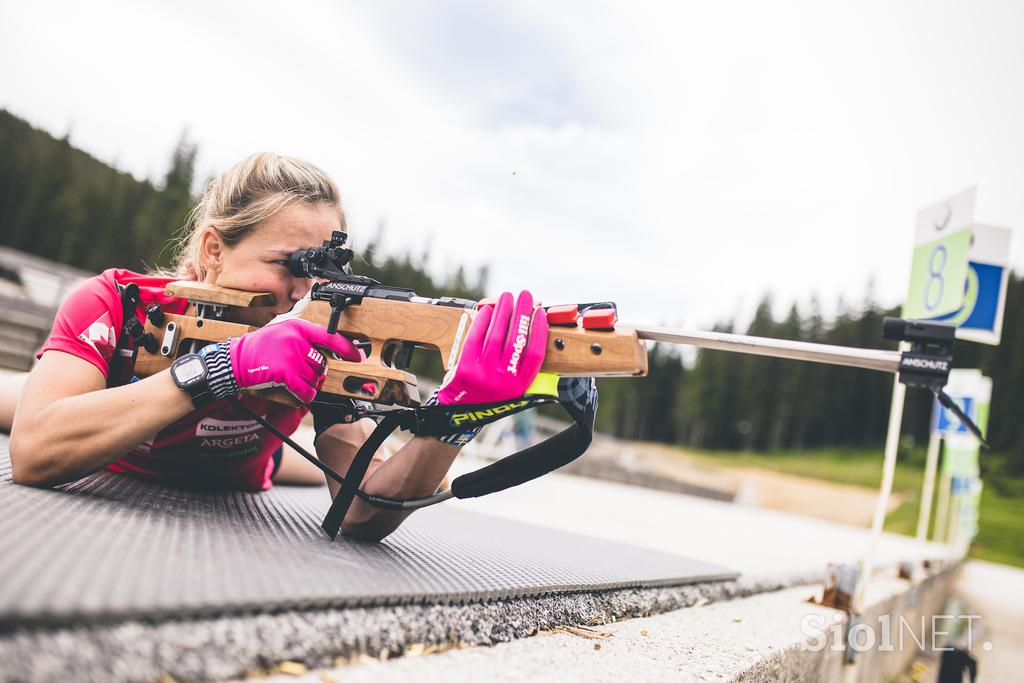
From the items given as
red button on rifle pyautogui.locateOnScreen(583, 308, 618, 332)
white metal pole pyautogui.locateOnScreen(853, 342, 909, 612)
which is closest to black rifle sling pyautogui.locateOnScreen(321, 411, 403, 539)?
red button on rifle pyautogui.locateOnScreen(583, 308, 618, 332)

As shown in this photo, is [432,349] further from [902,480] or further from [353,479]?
[902,480]

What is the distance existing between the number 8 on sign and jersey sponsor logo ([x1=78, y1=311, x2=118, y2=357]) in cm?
404

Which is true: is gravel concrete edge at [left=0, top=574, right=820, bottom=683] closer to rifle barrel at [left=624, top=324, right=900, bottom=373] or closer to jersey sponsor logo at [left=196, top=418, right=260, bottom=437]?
rifle barrel at [left=624, top=324, right=900, bottom=373]

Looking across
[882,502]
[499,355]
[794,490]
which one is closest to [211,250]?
[499,355]

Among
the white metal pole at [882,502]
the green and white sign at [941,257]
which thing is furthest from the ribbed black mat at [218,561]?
the green and white sign at [941,257]

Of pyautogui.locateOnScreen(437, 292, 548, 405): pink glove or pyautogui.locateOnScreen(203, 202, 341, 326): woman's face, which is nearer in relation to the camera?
pyautogui.locateOnScreen(437, 292, 548, 405): pink glove

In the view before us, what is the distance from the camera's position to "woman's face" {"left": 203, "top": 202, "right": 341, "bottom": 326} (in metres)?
1.98

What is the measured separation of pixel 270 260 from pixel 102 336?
521mm

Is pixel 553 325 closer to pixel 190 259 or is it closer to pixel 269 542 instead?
pixel 269 542

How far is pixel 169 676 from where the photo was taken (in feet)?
2.86

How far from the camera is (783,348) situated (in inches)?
56.0

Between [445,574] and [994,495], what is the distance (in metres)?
61.3

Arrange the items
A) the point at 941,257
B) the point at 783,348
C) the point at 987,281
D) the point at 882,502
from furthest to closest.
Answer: the point at 987,281 < the point at 941,257 < the point at 882,502 < the point at 783,348

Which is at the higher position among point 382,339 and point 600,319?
point 600,319
